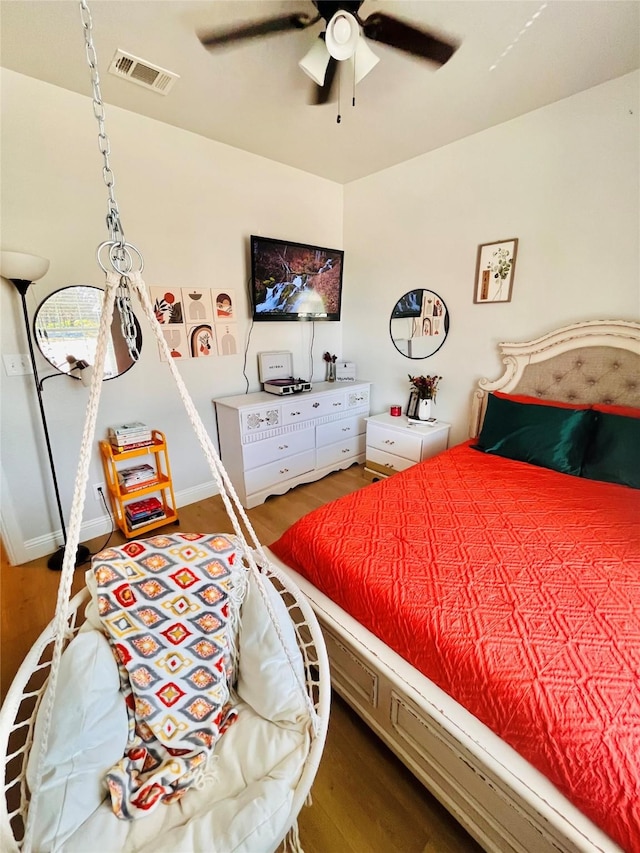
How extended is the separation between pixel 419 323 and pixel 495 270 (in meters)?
0.71

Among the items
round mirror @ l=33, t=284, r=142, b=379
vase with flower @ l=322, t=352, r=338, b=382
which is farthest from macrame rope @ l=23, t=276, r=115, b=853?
vase with flower @ l=322, t=352, r=338, b=382

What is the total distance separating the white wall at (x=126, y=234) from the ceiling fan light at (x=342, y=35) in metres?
1.49

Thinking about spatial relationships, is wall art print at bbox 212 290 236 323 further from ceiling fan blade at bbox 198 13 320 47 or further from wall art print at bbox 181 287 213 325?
ceiling fan blade at bbox 198 13 320 47

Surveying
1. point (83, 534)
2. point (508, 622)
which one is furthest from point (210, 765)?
point (83, 534)

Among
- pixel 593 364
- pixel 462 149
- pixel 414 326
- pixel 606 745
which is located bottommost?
pixel 606 745

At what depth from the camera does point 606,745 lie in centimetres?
79

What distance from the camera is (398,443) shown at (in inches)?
117

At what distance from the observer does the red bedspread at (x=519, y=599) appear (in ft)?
2.69

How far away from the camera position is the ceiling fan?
4.58ft

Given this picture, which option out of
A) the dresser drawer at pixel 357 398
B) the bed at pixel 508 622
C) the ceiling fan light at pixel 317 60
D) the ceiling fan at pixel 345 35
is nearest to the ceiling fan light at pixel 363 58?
the ceiling fan at pixel 345 35

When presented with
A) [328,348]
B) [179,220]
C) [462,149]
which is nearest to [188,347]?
[179,220]

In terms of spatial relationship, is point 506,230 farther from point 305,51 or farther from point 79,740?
point 79,740

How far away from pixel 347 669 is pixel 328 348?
2.98 meters

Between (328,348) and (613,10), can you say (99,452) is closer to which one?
(328,348)
